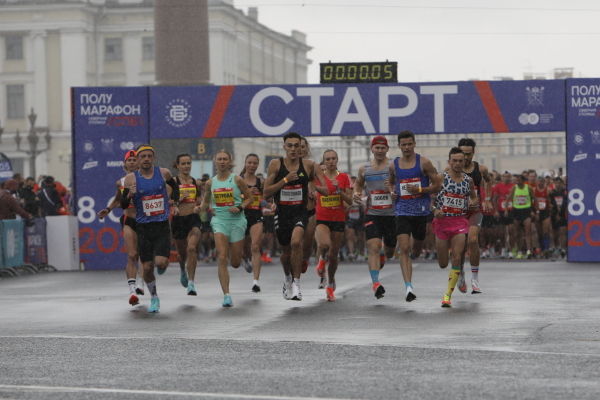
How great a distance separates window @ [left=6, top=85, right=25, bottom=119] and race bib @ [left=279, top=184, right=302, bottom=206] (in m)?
70.7

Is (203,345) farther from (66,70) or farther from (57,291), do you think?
(66,70)

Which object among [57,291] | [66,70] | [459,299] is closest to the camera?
[459,299]

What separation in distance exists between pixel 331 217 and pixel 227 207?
147cm

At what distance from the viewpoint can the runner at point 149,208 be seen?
1305 centimetres

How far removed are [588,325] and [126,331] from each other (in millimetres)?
4113

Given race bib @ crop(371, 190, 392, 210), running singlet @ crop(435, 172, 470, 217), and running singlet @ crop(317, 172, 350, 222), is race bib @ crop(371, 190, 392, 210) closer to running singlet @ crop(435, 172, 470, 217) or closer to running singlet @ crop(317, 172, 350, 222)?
running singlet @ crop(435, 172, 470, 217)

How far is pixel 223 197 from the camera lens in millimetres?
14156

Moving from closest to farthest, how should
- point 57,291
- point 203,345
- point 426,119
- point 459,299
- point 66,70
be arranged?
point 203,345 < point 459,299 < point 57,291 < point 426,119 < point 66,70

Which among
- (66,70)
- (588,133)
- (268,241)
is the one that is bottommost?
(268,241)

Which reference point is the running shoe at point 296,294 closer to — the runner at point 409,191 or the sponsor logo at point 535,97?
the runner at point 409,191

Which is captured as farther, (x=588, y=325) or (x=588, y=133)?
(x=588, y=133)

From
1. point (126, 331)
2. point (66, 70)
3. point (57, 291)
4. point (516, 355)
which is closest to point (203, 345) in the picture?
point (126, 331)

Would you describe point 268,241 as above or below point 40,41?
below

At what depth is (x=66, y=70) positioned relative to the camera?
79.9 meters
